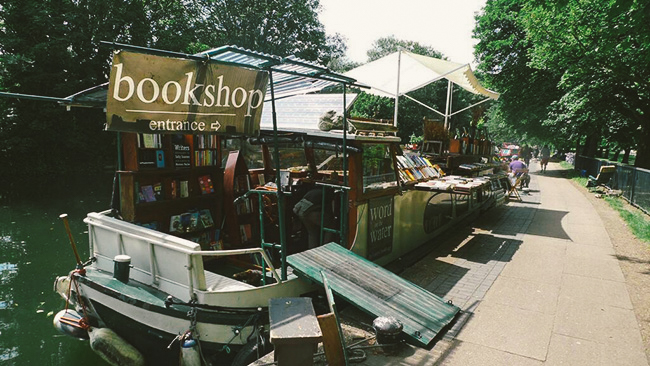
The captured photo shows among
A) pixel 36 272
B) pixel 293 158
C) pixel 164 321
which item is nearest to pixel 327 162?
pixel 293 158

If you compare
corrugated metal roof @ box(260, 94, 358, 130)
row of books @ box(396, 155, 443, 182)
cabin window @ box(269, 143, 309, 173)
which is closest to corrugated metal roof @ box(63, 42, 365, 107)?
corrugated metal roof @ box(260, 94, 358, 130)

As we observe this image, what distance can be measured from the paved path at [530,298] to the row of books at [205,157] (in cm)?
394

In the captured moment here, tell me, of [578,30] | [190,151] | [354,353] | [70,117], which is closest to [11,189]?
[70,117]

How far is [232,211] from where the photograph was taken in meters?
6.81

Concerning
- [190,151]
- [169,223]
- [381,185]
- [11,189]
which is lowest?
[11,189]

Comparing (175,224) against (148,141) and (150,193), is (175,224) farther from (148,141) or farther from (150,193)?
(148,141)

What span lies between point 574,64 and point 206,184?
541 inches

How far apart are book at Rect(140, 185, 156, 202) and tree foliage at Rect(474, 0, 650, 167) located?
21.5 feet

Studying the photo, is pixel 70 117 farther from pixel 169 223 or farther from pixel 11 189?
pixel 169 223

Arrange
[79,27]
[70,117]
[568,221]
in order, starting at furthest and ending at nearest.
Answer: [70,117] < [79,27] < [568,221]

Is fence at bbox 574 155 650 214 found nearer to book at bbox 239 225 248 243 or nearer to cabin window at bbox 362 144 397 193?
cabin window at bbox 362 144 397 193

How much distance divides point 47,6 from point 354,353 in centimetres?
2446

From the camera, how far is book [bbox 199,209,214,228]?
6.63 meters

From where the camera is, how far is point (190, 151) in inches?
258
